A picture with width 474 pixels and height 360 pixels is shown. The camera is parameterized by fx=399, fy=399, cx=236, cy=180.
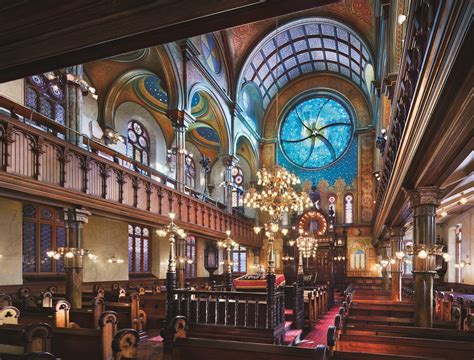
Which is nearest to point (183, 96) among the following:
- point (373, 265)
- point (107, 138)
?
point (107, 138)

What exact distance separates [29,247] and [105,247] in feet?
12.8

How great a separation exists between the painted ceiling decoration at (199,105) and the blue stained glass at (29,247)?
35.3 ft

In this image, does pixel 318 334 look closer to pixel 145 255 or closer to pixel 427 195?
pixel 427 195

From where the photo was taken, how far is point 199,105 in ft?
75.5

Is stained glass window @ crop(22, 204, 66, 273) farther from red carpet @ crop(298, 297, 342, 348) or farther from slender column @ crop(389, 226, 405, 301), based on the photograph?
slender column @ crop(389, 226, 405, 301)

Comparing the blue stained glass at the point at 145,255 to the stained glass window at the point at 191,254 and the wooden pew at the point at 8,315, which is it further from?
the wooden pew at the point at 8,315

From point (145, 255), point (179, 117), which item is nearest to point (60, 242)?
point (145, 255)

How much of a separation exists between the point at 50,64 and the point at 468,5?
319cm

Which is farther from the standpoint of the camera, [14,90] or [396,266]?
[396,266]

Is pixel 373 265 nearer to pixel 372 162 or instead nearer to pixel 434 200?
pixel 372 162

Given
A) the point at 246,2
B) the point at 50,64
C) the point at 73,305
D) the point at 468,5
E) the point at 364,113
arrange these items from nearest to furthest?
the point at 246,2, the point at 468,5, the point at 50,64, the point at 73,305, the point at 364,113

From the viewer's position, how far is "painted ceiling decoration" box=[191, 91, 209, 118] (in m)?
21.9

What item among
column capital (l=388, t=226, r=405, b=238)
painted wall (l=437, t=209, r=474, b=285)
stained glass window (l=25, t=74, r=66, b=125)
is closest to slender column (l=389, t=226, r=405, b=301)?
column capital (l=388, t=226, r=405, b=238)

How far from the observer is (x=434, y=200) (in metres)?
8.66
